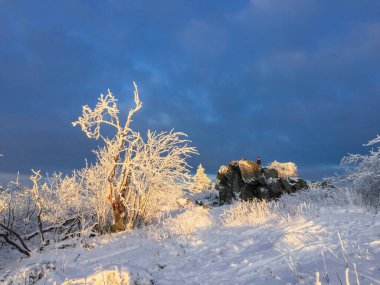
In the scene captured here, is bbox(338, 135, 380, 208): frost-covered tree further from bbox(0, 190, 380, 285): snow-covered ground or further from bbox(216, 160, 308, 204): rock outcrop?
bbox(216, 160, 308, 204): rock outcrop

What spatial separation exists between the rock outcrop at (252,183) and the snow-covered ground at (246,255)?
9.22m

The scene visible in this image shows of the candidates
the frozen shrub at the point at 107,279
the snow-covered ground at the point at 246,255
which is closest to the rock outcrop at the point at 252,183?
the snow-covered ground at the point at 246,255

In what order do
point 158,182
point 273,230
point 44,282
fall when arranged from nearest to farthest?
point 44,282 < point 273,230 < point 158,182

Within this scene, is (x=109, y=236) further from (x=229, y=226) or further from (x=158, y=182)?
(x=229, y=226)

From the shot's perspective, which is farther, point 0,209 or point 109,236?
point 0,209

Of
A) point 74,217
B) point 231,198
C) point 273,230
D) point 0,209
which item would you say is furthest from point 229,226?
point 0,209

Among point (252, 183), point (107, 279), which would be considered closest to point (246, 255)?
point (107, 279)

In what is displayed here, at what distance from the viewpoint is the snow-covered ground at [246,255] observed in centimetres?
496

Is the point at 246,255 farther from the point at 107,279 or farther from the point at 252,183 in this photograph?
the point at 252,183

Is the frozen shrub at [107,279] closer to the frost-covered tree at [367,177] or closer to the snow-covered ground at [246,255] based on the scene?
the snow-covered ground at [246,255]

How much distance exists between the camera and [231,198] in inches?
810

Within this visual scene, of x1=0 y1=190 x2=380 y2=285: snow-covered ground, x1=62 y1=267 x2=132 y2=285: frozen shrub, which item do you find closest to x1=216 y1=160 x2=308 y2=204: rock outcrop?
x1=0 y1=190 x2=380 y2=285: snow-covered ground

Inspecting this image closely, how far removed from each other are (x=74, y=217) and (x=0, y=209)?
5.34 m

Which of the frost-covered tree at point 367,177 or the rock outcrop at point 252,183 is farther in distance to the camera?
the rock outcrop at point 252,183
